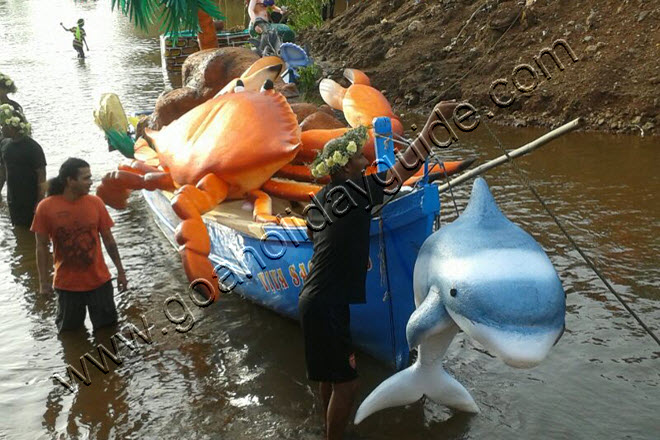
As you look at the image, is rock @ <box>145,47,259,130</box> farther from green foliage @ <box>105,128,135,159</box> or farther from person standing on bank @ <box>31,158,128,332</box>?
person standing on bank @ <box>31,158,128,332</box>

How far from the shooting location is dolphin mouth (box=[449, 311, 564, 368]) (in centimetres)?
371

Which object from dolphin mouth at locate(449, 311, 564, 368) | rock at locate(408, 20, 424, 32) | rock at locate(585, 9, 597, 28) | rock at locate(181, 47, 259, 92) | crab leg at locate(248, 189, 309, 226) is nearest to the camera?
dolphin mouth at locate(449, 311, 564, 368)

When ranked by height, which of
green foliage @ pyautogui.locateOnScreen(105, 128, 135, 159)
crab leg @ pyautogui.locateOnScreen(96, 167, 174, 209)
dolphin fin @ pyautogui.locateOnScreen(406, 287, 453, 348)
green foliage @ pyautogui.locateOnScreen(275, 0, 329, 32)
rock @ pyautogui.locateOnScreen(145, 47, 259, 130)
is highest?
green foliage @ pyautogui.locateOnScreen(275, 0, 329, 32)

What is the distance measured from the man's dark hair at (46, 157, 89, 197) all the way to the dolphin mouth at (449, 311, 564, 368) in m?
3.52

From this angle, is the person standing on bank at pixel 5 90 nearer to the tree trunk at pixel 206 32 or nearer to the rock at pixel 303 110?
the tree trunk at pixel 206 32

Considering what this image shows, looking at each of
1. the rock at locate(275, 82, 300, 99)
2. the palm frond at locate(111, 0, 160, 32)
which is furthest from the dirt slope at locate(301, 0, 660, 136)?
the palm frond at locate(111, 0, 160, 32)

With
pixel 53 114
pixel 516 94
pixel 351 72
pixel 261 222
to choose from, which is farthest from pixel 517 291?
pixel 53 114

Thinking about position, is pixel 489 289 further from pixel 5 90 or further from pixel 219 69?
pixel 5 90

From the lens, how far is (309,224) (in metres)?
4.60

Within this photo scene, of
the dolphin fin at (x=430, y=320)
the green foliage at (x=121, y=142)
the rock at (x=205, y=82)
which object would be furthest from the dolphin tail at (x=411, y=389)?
the green foliage at (x=121, y=142)

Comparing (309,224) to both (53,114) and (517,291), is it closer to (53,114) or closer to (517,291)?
(517,291)

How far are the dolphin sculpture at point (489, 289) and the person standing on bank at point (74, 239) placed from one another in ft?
9.54

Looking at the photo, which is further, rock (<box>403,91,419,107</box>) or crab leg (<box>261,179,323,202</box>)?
rock (<box>403,91,419,107</box>)

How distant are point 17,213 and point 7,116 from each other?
1482 millimetres
